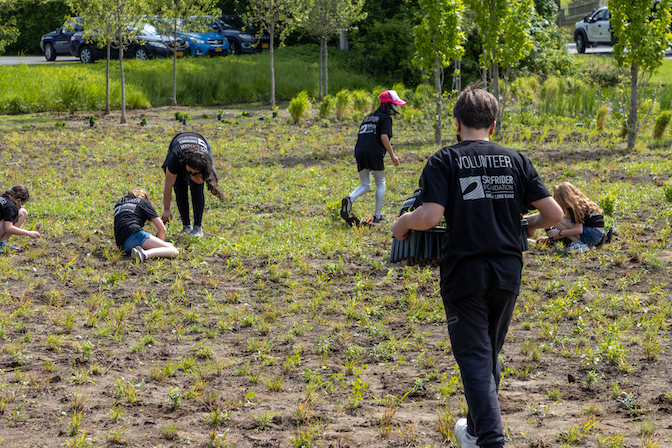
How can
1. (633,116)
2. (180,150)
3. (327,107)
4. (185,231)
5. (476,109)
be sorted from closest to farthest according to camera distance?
(476,109)
(180,150)
(185,231)
(633,116)
(327,107)

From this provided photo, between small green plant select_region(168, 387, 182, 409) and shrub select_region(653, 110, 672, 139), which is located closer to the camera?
small green plant select_region(168, 387, 182, 409)

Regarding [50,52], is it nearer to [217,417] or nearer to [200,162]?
[200,162]

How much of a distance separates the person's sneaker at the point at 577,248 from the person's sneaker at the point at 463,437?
4.23m

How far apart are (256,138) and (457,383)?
1229 centimetres

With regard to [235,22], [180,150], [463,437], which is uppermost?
[235,22]

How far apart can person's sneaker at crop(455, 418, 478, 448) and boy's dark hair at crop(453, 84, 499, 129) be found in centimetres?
158

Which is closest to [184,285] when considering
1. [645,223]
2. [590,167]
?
[645,223]

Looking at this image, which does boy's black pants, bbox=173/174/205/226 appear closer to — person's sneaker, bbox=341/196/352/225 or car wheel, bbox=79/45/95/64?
person's sneaker, bbox=341/196/352/225

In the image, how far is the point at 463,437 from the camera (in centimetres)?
346

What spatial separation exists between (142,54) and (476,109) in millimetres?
26753

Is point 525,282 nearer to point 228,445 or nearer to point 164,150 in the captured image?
point 228,445

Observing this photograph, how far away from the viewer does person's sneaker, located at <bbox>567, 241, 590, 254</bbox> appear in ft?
24.0

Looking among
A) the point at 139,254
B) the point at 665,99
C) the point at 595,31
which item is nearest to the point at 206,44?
the point at 595,31

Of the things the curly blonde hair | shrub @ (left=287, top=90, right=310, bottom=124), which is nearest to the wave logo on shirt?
the curly blonde hair
